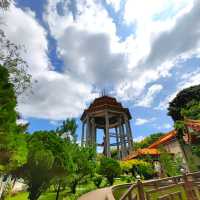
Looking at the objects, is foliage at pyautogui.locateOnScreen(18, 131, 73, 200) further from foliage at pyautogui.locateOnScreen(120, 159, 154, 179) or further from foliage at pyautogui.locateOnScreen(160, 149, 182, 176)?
foliage at pyautogui.locateOnScreen(120, 159, 154, 179)

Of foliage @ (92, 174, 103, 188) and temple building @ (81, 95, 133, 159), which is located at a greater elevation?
temple building @ (81, 95, 133, 159)

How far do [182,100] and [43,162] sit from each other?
83.4 feet

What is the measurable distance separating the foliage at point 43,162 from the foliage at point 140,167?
16.1 m

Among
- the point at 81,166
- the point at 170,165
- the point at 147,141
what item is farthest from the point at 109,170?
the point at 147,141

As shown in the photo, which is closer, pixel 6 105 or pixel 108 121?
pixel 6 105

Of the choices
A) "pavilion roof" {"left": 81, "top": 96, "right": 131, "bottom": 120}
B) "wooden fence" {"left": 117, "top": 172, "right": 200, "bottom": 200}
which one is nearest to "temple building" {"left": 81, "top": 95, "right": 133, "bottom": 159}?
"pavilion roof" {"left": 81, "top": 96, "right": 131, "bottom": 120}

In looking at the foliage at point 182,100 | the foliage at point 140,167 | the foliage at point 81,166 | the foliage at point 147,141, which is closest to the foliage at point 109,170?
the foliage at point 81,166

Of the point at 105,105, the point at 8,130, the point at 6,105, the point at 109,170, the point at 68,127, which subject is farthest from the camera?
the point at 105,105

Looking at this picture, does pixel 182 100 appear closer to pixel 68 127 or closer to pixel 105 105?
pixel 105 105

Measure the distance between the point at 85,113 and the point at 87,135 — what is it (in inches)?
170

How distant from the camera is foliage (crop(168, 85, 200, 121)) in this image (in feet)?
103

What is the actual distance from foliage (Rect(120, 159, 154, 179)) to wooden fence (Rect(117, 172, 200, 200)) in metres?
21.9

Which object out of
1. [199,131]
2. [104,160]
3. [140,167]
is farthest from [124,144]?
[199,131]

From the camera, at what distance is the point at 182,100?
106 ft
